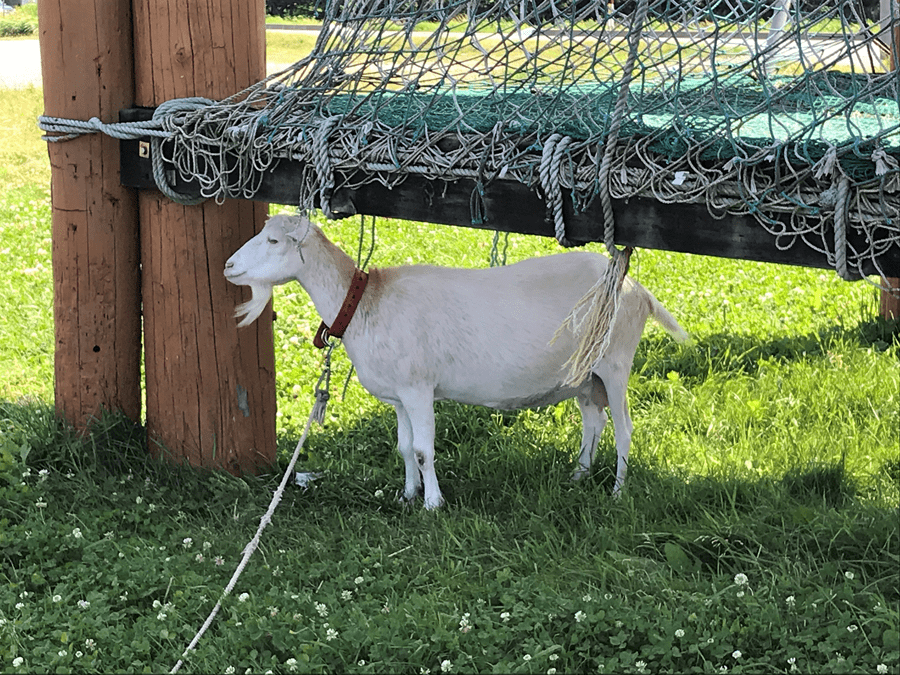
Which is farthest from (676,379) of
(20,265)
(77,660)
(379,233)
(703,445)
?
(20,265)

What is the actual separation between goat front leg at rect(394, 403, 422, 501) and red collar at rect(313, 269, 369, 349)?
41cm

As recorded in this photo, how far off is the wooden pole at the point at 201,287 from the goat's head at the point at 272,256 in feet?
1.47

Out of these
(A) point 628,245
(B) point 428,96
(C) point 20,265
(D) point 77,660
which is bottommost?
(D) point 77,660

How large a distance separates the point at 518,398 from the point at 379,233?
531 cm

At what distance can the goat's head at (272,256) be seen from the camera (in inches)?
166

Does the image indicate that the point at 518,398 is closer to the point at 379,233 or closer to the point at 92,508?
the point at 92,508

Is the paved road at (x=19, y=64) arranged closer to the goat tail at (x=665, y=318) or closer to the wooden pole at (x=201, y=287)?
the wooden pole at (x=201, y=287)

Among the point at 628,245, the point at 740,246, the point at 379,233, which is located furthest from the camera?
the point at 379,233

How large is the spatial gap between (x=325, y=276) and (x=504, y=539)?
1266mm

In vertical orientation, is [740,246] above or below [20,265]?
above

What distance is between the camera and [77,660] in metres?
3.41

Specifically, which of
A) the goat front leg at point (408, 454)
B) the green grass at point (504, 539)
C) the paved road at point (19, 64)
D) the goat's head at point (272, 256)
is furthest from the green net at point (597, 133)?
the paved road at point (19, 64)

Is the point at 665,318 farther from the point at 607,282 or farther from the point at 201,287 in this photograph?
the point at 201,287

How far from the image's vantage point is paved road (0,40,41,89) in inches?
628
